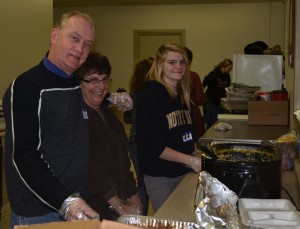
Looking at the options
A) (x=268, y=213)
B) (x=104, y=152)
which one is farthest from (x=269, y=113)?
(x=268, y=213)

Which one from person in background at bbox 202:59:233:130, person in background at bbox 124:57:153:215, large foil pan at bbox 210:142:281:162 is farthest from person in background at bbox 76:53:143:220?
person in background at bbox 202:59:233:130

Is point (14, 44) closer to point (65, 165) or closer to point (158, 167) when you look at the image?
point (158, 167)

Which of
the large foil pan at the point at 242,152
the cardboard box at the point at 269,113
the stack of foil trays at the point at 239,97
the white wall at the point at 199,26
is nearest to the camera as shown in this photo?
the large foil pan at the point at 242,152

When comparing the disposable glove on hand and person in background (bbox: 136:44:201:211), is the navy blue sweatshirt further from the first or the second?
the disposable glove on hand

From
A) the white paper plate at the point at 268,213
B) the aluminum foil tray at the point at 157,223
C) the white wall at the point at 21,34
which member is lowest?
the aluminum foil tray at the point at 157,223

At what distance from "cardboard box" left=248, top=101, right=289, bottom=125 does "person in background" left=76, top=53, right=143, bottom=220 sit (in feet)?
4.70

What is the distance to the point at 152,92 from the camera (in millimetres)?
2086

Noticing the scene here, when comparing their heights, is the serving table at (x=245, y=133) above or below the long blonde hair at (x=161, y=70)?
below

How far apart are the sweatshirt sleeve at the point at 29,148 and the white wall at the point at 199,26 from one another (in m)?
6.65

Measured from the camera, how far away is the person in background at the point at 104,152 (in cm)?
175

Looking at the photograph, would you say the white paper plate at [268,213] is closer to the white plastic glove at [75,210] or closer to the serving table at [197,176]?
the serving table at [197,176]

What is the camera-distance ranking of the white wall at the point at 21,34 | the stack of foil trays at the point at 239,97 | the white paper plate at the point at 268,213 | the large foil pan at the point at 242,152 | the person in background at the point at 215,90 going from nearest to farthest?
the white paper plate at the point at 268,213, the large foil pan at the point at 242,152, the white wall at the point at 21,34, the stack of foil trays at the point at 239,97, the person in background at the point at 215,90

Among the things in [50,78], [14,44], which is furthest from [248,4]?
[50,78]

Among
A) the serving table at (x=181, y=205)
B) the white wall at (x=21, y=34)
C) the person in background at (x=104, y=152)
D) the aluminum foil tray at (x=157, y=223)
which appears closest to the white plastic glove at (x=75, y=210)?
the aluminum foil tray at (x=157, y=223)
